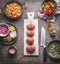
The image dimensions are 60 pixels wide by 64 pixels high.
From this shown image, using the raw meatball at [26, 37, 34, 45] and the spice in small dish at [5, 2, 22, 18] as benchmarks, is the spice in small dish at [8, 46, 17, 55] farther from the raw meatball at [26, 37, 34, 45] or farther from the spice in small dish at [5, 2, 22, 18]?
the spice in small dish at [5, 2, 22, 18]

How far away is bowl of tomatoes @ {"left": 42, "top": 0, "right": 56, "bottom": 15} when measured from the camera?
4.85m

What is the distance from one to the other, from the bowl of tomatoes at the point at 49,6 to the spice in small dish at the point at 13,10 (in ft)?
0.84

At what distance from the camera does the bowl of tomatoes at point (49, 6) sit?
15.9ft

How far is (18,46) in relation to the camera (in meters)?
4.84

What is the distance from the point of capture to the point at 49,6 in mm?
4875

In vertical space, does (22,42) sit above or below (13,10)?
below

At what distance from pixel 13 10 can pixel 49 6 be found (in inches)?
15.1

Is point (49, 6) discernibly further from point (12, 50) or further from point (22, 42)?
point (12, 50)

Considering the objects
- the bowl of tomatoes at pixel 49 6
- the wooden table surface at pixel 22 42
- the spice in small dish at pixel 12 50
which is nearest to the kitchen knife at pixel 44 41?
the wooden table surface at pixel 22 42

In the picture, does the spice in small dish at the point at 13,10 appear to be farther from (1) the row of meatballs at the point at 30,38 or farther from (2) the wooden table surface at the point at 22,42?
(1) the row of meatballs at the point at 30,38

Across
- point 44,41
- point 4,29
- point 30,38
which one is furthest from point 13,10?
point 44,41

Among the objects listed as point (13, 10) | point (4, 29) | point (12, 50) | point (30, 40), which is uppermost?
point (13, 10)

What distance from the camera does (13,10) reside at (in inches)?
192

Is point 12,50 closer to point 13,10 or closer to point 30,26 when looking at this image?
point 30,26
